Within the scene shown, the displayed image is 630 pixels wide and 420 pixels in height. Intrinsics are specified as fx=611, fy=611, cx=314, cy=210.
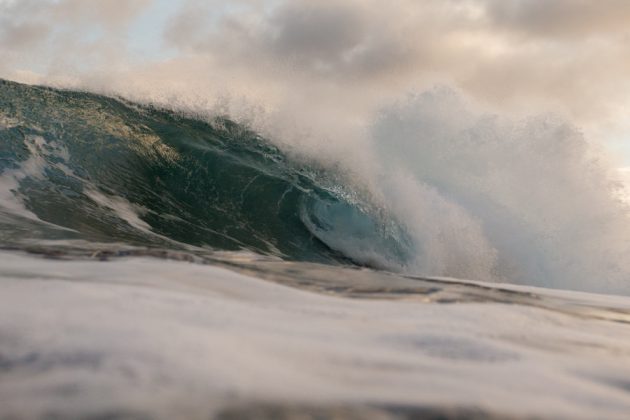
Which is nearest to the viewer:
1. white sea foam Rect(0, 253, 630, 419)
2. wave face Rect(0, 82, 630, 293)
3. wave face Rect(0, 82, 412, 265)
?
white sea foam Rect(0, 253, 630, 419)

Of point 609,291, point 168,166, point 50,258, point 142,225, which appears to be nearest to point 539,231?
point 609,291

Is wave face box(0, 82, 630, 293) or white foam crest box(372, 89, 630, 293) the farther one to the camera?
white foam crest box(372, 89, 630, 293)

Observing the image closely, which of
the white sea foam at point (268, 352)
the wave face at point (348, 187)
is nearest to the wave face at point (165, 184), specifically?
the wave face at point (348, 187)

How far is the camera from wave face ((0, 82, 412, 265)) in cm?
596

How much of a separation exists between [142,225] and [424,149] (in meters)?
6.25

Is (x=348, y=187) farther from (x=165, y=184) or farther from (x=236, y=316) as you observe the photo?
(x=236, y=316)

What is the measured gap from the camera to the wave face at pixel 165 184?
19.5 feet

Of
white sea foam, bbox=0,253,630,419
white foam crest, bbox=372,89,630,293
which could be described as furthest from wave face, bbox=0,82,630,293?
white sea foam, bbox=0,253,630,419

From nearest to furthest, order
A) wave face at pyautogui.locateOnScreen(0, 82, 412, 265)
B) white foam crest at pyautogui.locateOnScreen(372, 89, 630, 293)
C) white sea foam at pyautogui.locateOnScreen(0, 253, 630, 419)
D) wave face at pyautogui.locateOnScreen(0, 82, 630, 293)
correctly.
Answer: white sea foam at pyautogui.locateOnScreen(0, 253, 630, 419)
wave face at pyautogui.locateOnScreen(0, 82, 412, 265)
wave face at pyautogui.locateOnScreen(0, 82, 630, 293)
white foam crest at pyautogui.locateOnScreen(372, 89, 630, 293)

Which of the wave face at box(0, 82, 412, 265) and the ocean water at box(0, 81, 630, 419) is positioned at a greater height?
the wave face at box(0, 82, 412, 265)

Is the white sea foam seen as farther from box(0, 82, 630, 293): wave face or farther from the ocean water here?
box(0, 82, 630, 293): wave face

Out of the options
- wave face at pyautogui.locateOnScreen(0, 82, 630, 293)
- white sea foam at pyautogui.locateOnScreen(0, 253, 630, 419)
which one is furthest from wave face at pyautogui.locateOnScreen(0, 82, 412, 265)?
white sea foam at pyautogui.locateOnScreen(0, 253, 630, 419)

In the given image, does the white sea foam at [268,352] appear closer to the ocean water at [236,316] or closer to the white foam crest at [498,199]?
the ocean water at [236,316]

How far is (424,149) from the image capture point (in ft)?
36.1
